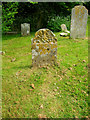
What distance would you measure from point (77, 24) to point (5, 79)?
6394mm

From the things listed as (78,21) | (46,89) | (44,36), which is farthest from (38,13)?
(46,89)

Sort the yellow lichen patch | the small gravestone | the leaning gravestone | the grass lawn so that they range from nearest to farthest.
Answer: the grass lawn, the yellow lichen patch, the leaning gravestone, the small gravestone

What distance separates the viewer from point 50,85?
13.4ft

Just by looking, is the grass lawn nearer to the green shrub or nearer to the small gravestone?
the small gravestone

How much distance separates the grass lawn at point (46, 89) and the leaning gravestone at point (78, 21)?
11.2ft

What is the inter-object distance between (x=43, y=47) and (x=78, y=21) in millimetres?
4876

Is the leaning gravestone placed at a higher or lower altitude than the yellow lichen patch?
higher

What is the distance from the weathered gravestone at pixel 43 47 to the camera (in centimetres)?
478

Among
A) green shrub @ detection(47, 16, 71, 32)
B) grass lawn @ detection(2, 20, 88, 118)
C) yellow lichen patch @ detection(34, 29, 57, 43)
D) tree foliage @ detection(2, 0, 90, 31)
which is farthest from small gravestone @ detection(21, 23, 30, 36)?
yellow lichen patch @ detection(34, 29, 57, 43)

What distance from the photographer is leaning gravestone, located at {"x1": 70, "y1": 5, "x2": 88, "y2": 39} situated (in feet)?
27.5

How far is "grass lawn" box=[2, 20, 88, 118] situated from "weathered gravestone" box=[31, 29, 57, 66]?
317mm

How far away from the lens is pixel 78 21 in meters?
8.60

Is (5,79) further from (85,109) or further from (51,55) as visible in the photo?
(85,109)

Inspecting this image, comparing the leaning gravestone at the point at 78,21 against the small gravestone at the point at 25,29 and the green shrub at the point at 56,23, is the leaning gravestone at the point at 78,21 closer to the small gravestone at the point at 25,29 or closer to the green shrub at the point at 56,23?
the green shrub at the point at 56,23
